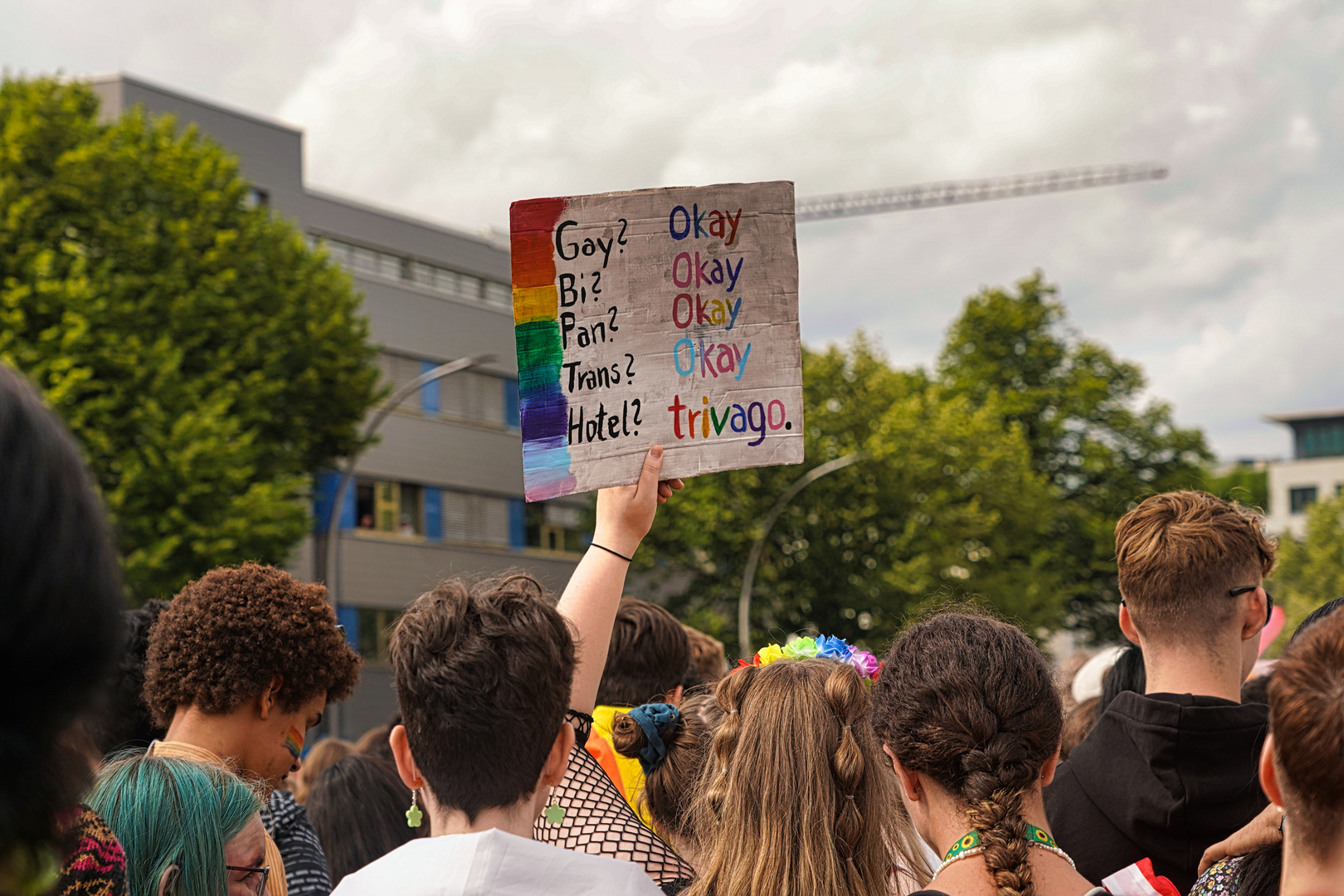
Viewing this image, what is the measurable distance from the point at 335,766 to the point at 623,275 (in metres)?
2.61

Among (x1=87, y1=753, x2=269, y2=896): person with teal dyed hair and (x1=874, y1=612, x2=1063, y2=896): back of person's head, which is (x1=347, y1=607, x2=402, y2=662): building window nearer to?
(x1=87, y1=753, x2=269, y2=896): person with teal dyed hair

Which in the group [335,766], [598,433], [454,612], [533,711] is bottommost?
[335,766]

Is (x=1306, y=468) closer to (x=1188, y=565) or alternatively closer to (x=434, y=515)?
(x=434, y=515)

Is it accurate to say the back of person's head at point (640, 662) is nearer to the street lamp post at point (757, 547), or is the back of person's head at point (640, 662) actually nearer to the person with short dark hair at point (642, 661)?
the person with short dark hair at point (642, 661)

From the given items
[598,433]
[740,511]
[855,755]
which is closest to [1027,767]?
[855,755]

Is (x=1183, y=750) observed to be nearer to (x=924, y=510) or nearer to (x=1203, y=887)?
(x=1203, y=887)

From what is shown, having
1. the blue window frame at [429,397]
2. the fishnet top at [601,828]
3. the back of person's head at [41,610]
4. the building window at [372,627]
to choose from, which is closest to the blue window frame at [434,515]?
the blue window frame at [429,397]

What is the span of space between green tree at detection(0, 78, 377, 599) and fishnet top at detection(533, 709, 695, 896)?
16.4 m

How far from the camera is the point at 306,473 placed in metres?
24.4

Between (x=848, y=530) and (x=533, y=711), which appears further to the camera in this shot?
(x=848, y=530)

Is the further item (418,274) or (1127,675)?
(418,274)

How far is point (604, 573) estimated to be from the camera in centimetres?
319

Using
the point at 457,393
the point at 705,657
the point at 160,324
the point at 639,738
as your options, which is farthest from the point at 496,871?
the point at 457,393

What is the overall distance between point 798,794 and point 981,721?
39 cm
